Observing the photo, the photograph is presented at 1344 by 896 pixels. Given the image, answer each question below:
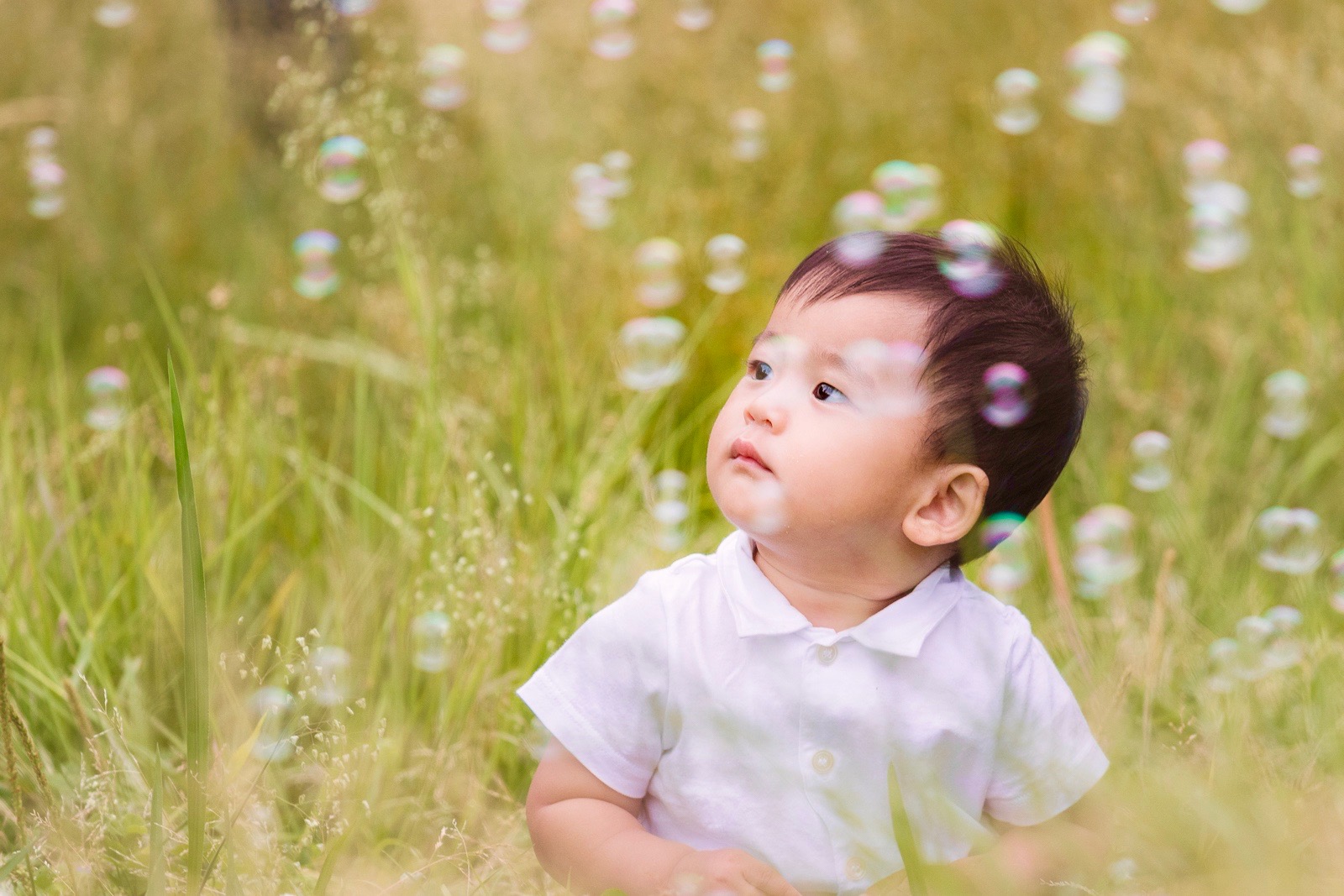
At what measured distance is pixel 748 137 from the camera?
356 cm

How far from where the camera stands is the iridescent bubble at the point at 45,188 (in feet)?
11.0

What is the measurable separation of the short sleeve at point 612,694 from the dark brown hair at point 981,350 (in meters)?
0.43

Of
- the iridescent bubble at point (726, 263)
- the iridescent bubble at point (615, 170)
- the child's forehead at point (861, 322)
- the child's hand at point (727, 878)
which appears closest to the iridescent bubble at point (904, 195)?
the iridescent bubble at point (726, 263)

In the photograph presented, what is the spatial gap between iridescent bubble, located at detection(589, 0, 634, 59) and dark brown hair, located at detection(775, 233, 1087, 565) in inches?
52.4

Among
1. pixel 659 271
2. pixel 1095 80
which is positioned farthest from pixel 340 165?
pixel 1095 80

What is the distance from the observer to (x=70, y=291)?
3.78m

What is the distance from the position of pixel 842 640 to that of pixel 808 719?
0.11 metres

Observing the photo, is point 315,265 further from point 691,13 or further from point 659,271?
point 691,13

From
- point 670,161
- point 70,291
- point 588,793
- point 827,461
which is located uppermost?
point 827,461

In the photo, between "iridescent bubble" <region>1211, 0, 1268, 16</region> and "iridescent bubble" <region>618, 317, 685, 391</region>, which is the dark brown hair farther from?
"iridescent bubble" <region>1211, 0, 1268, 16</region>

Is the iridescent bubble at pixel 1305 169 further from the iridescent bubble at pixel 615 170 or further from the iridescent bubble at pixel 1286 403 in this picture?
the iridescent bubble at pixel 615 170

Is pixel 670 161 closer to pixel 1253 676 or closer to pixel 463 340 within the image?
pixel 463 340

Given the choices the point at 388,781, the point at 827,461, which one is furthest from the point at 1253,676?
the point at 388,781

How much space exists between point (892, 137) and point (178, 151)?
2.42 metres
